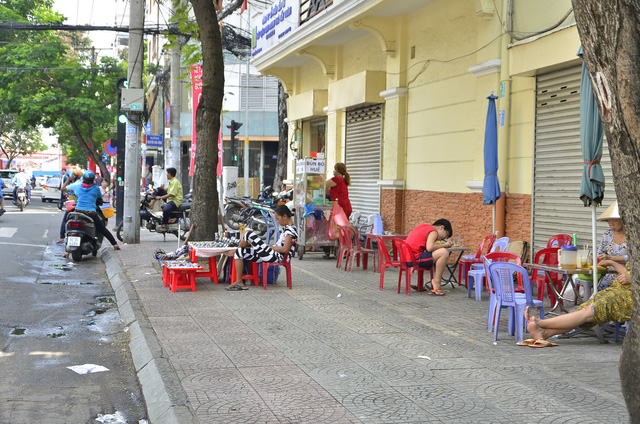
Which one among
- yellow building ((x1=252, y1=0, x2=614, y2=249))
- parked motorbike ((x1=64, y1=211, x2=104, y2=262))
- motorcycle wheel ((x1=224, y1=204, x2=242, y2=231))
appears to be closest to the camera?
yellow building ((x1=252, y1=0, x2=614, y2=249))

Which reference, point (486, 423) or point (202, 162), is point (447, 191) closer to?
point (202, 162)

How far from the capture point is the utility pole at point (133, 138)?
1673 cm

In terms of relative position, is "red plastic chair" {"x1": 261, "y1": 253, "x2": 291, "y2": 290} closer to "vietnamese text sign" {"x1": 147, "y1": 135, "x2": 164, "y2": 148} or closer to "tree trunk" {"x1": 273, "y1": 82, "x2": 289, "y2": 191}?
"tree trunk" {"x1": 273, "y1": 82, "x2": 289, "y2": 191}

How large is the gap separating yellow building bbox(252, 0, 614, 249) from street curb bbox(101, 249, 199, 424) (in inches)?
251

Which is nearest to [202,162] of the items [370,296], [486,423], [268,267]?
[268,267]

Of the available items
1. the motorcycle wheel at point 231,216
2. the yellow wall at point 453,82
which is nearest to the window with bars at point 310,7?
the yellow wall at point 453,82

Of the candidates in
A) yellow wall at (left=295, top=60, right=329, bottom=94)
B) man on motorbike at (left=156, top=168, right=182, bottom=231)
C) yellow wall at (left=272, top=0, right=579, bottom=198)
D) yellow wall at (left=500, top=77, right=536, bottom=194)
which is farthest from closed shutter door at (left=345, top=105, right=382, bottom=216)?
yellow wall at (left=500, top=77, right=536, bottom=194)

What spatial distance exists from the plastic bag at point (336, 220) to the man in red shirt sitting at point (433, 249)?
2.92 metres

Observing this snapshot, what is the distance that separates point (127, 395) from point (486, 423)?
9.17 ft

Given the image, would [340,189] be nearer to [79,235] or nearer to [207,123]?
[207,123]

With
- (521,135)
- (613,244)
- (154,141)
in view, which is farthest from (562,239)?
(154,141)

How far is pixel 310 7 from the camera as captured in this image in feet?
54.7

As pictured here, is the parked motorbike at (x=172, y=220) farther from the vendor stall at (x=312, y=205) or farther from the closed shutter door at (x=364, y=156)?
the closed shutter door at (x=364, y=156)

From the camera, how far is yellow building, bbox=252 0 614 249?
11180 millimetres
